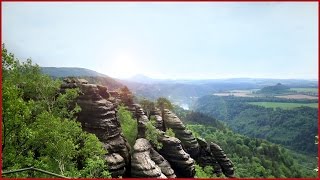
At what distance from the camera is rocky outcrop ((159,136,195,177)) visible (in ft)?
174

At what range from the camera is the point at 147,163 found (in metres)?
45.3

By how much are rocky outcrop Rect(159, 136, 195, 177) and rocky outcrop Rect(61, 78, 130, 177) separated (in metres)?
6.46

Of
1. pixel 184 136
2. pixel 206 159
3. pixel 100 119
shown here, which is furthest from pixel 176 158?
pixel 206 159

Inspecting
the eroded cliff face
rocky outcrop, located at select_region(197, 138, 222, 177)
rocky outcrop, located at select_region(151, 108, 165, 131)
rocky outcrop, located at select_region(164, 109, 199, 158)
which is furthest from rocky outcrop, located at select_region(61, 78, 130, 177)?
rocky outcrop, located at select_region(197, 138, 222, 177)

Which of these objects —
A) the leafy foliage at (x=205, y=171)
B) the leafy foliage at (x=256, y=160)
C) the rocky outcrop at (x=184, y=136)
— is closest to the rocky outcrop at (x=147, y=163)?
the leafy foliage at (x=205, y=171)

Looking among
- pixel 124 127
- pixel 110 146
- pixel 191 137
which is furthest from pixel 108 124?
pixel 191 137

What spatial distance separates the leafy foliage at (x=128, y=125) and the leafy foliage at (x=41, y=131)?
42.2 feet

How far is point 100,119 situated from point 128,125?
12.8 metres

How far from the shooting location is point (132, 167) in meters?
46.0

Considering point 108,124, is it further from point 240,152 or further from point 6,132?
point 240,152

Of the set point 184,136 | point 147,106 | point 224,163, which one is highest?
point 147,106

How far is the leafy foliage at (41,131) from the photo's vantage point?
30594mm

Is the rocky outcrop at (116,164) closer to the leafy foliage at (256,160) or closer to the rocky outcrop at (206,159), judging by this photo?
A: the rocky outcrop at (206,159)

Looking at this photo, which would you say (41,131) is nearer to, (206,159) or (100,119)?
(100,119)
